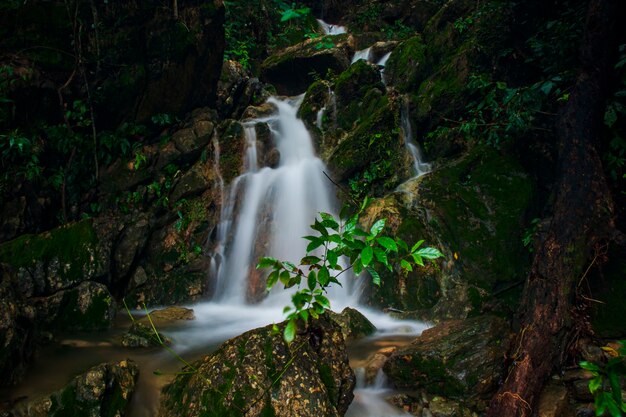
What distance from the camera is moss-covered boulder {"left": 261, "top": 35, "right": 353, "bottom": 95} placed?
13484 millimetres

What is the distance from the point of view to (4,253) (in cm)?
603

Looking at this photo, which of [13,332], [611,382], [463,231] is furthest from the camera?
[463,231]

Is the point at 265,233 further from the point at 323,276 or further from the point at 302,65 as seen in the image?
the point at 302,65

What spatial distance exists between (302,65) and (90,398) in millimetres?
12579

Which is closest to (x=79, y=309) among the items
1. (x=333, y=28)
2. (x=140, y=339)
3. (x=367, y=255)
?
(x=140, y=339)

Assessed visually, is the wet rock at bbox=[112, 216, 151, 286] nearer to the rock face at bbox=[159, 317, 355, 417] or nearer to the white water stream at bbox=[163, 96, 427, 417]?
the white water stream at bbox=[163, 96, 427, 417]

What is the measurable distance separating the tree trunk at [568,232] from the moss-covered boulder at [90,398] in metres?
3.29

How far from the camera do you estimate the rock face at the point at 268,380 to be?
9.58ft

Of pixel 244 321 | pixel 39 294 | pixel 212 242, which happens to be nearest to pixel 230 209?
pixel 212 242

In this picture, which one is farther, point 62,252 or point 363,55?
point 363,55

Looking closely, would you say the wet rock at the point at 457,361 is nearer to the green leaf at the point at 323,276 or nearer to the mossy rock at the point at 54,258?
the green leaf at the point at 323,276

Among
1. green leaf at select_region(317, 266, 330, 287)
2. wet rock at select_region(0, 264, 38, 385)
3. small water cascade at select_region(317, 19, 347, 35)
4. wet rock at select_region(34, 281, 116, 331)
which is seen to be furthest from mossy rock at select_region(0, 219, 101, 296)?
small water cascade at select_region(317, 19, 347, 35)

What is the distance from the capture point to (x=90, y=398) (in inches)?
127

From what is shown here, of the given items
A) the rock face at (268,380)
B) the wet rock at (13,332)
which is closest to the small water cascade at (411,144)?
the rock face at (268,380)
